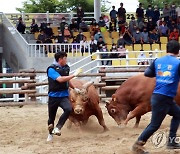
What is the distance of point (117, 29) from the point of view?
26.3 meters

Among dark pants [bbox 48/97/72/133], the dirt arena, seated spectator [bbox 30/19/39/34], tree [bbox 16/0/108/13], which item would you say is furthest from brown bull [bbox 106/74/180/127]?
tree [bbox 16/0/108/13]

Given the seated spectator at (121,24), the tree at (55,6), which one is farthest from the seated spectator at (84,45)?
the tree at (55,6)

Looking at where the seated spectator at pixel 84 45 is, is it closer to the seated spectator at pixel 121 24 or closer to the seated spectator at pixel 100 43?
the seated spectator at pixel 100 43

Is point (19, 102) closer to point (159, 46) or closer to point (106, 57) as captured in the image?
point (106, 57)

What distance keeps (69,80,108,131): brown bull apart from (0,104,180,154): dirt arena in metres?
0.24

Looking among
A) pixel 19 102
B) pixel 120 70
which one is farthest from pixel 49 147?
pixel 120 70

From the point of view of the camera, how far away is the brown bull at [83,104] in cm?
966

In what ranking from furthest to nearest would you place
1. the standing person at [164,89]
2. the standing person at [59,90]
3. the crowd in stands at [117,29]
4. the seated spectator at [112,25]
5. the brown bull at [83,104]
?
the seated spectator at [112,25], the crowd in stands at [117,29], the brown bull at [83,104], the standing person at [59,90], the standing person at [164,89]

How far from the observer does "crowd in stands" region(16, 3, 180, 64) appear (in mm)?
23453

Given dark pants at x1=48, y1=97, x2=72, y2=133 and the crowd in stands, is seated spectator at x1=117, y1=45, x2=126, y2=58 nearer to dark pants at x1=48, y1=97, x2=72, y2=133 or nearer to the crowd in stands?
the crowd in stands

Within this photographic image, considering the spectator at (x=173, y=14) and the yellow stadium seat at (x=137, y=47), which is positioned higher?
the spectator at (x=173, y=14)

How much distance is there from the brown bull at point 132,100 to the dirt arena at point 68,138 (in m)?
0.29

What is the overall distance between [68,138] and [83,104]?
0.67 m

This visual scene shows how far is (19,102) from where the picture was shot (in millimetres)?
16625
